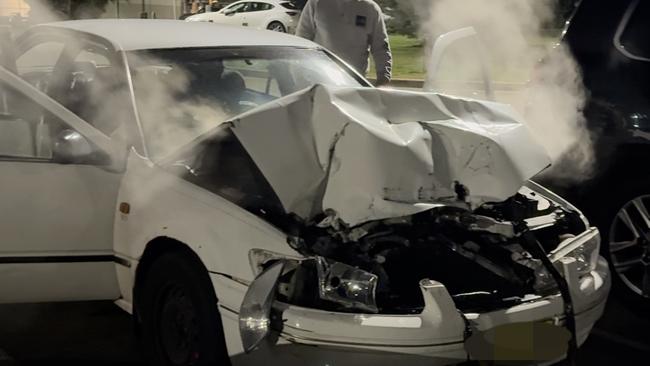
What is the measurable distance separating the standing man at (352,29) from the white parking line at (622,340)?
2.93 m

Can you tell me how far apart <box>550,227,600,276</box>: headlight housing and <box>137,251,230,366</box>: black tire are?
1.34m

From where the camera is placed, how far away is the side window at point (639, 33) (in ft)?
14.6

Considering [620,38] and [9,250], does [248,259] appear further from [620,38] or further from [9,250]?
[620,38]

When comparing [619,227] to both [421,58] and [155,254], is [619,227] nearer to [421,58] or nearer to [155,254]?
[421,58]

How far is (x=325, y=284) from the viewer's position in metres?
2.73

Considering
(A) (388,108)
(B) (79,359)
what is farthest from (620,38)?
→ (B) (79,359)

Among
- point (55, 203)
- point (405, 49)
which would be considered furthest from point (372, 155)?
point (405, 49)

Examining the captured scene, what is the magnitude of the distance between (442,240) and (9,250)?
6.37ft

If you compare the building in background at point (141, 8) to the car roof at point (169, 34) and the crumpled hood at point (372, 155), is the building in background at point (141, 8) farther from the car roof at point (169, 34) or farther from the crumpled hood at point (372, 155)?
the crumpled hood at point (372, 155)

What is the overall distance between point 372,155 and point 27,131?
164cm

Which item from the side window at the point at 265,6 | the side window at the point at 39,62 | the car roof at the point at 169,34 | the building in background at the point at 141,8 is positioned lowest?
the side window at the point at 265,6

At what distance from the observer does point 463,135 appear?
309 cm

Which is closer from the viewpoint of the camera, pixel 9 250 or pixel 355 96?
pixel 355 96

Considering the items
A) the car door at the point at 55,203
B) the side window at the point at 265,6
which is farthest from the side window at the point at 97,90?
the side window at the point at 265,6
